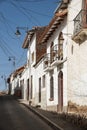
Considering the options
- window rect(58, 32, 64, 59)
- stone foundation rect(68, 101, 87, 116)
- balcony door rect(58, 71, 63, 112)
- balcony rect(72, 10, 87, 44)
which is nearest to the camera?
balcony rect(72, 10, 87, 44)

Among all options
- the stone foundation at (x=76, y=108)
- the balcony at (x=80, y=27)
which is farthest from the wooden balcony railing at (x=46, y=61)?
the balcony at (x=80, y=27)

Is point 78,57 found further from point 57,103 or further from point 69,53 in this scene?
point 57,103

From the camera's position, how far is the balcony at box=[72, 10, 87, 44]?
1980 cm

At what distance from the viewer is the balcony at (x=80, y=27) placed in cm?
1980

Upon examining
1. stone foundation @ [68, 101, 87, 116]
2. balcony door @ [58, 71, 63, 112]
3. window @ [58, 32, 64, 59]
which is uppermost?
window @ [58, 32, 64, 59]

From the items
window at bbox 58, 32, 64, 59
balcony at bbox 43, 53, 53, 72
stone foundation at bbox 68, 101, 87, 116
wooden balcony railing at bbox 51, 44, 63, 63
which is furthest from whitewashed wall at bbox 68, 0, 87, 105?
balcony at bbox 43, 53, 53, 72

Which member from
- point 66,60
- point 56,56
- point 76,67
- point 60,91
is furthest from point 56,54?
point 76,67

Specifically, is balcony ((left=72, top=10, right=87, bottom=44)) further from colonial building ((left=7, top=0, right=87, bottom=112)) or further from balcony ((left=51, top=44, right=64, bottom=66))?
balcony ((left=51, top=44, right=64, bottom=66))

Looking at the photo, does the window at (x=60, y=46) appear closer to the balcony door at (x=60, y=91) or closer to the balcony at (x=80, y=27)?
the balcony door at (x=60, y=91)

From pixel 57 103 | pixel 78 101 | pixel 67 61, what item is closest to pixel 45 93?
pixel 57 103

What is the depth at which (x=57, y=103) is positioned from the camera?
27250 mm

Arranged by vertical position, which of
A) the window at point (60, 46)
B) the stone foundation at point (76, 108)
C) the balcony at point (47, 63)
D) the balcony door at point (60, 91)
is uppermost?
the window at point (60, 46)

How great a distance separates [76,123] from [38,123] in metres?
2.89

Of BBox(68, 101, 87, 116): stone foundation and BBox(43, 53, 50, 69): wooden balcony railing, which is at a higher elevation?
BBox(43, 53, 50, 69): wooden balcony railing
